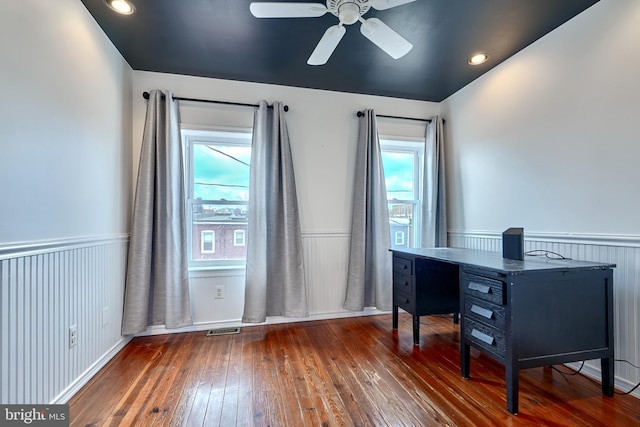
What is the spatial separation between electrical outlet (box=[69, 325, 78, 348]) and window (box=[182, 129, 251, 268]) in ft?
3.53

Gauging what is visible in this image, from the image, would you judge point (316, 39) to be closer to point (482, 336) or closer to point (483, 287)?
point (483, 287)

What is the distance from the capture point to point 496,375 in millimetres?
1886

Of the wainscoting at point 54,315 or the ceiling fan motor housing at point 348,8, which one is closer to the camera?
the wainscoting at point 54,315

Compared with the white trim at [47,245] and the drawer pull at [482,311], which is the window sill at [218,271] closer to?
the white trim at [47,245]

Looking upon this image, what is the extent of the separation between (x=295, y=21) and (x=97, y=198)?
5.96ft

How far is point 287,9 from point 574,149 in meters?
2.06

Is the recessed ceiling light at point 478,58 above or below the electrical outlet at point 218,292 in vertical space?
above

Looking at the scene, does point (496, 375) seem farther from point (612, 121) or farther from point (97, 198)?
point (97, 198)

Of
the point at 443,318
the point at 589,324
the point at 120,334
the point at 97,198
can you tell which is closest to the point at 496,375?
the point at 589,324

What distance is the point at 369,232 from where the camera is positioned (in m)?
3.00

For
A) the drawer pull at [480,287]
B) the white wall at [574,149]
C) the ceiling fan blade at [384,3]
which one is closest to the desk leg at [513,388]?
the drawer pull at [480,287]

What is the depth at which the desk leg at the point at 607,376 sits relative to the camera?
5.37 feet

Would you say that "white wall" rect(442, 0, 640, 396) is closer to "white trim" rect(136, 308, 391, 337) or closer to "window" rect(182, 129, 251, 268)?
"white trim" rect(136, 308, 391, 337)

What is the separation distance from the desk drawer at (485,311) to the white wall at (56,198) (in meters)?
2.32
